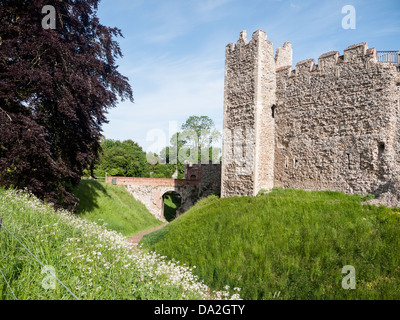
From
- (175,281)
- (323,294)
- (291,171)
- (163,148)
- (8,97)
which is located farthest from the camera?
(163,148)

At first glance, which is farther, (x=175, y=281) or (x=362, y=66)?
(x=362, y=66)

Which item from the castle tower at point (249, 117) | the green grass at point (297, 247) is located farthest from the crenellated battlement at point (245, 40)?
the green grass at point (297, 247)

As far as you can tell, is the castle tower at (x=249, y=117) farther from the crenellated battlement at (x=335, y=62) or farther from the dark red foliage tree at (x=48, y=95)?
the dark red foliage tree at (x=48, y=95)

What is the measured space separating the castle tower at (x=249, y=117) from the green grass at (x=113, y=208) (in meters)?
6.61

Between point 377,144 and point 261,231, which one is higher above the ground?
point 377,144

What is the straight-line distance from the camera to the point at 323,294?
6469mm

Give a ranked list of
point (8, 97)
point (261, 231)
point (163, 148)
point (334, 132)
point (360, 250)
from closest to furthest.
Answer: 1. point (360, 250)
2. point (8, 97)
3. point (261, 231)
4. point (334, 132)
5. point (163, 148)

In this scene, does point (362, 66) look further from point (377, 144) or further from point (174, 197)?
point (174, 197)

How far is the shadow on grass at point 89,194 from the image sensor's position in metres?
16.5

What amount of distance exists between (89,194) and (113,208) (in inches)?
72.1

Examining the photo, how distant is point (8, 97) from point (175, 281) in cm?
821

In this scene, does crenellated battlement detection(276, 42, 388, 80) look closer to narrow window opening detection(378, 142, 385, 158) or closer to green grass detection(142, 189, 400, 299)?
narrow window opening detection(378, 142, 385, 158)

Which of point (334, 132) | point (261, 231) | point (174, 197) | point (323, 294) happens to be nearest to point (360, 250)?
point (323, 294)

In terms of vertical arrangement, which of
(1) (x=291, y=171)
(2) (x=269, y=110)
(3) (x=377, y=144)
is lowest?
(1) (x=291, y=171)
